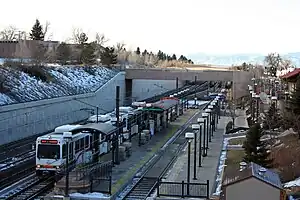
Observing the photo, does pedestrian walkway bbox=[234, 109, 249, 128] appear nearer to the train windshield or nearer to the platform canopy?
the platform canopy

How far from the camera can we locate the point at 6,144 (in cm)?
3375

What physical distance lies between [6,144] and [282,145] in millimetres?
A: 18139

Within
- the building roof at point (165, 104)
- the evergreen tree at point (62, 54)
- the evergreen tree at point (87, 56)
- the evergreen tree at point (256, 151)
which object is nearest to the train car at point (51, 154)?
the evergreen tree at point (256, 151)

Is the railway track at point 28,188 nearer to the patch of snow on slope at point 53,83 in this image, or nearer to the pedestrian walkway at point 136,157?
the pedestrian walkway at point 136,157

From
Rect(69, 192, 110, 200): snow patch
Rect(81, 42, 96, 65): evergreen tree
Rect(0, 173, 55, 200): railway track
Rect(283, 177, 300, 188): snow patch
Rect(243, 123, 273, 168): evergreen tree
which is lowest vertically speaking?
Rect(0, 173, 55, 200): railway track

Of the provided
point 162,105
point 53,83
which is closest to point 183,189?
point 162,105

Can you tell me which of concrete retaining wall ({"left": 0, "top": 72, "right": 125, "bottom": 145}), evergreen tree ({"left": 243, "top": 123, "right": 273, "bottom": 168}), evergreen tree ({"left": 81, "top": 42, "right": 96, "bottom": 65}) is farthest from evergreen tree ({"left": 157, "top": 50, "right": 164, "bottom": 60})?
evergreen tree ({"left": 243, "top": 123, "right": 273, "bottom": 168})

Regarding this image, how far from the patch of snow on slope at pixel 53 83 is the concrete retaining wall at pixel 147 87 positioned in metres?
11.8

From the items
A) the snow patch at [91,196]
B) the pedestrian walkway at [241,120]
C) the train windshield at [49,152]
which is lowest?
the pedestrian walkway at [241,120]

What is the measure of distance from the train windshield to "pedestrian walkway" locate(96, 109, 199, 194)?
3.14 meters

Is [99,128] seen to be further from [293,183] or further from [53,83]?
[53,83]

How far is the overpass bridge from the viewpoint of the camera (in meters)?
74.4

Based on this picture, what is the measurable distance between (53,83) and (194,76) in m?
28.8

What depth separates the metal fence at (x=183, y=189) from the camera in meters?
21.6
